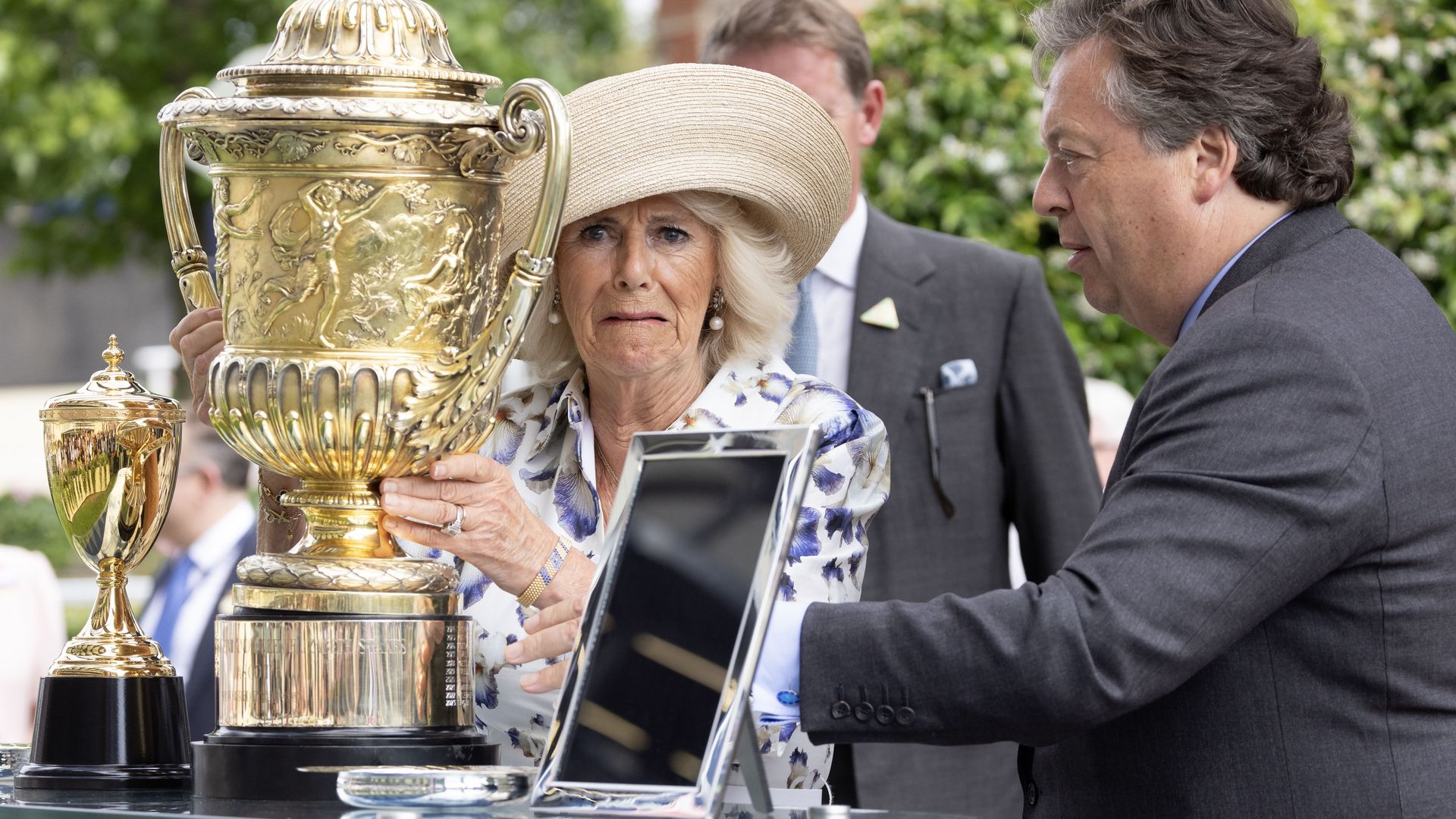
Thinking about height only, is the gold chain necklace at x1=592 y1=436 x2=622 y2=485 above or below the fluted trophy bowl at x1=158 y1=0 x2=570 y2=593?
below

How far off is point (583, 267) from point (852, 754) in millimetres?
1459

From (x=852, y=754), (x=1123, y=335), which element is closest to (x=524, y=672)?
(x=852, y=754)

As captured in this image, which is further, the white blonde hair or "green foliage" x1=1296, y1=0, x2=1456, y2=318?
"green foliage" x1=1296, y1=0, x2=1456, y2=318

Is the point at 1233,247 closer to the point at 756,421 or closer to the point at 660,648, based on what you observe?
the point at 756,421

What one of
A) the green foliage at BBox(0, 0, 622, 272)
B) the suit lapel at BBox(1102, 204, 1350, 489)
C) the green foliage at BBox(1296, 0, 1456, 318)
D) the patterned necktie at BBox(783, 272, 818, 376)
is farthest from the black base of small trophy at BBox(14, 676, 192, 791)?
the green foliage at BBox(0, 0, 622, 272)

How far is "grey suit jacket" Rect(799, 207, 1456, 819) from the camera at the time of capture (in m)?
1.81

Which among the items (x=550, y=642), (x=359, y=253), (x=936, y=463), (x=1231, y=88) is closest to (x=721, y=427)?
(x=550, y=642)

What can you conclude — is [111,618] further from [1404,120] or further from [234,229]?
[1404,120]

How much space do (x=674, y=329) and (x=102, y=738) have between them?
3.24 ft

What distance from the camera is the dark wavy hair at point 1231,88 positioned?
2.16m

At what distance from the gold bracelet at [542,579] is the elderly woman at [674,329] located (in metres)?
0.32

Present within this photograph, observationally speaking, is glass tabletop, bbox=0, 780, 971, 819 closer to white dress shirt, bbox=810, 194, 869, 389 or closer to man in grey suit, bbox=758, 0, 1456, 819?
man in grey suit, bbox=758, 0, 1456, 819

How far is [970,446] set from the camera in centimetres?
375

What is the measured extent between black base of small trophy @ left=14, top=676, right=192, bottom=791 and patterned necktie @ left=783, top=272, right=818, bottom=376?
1785mm
